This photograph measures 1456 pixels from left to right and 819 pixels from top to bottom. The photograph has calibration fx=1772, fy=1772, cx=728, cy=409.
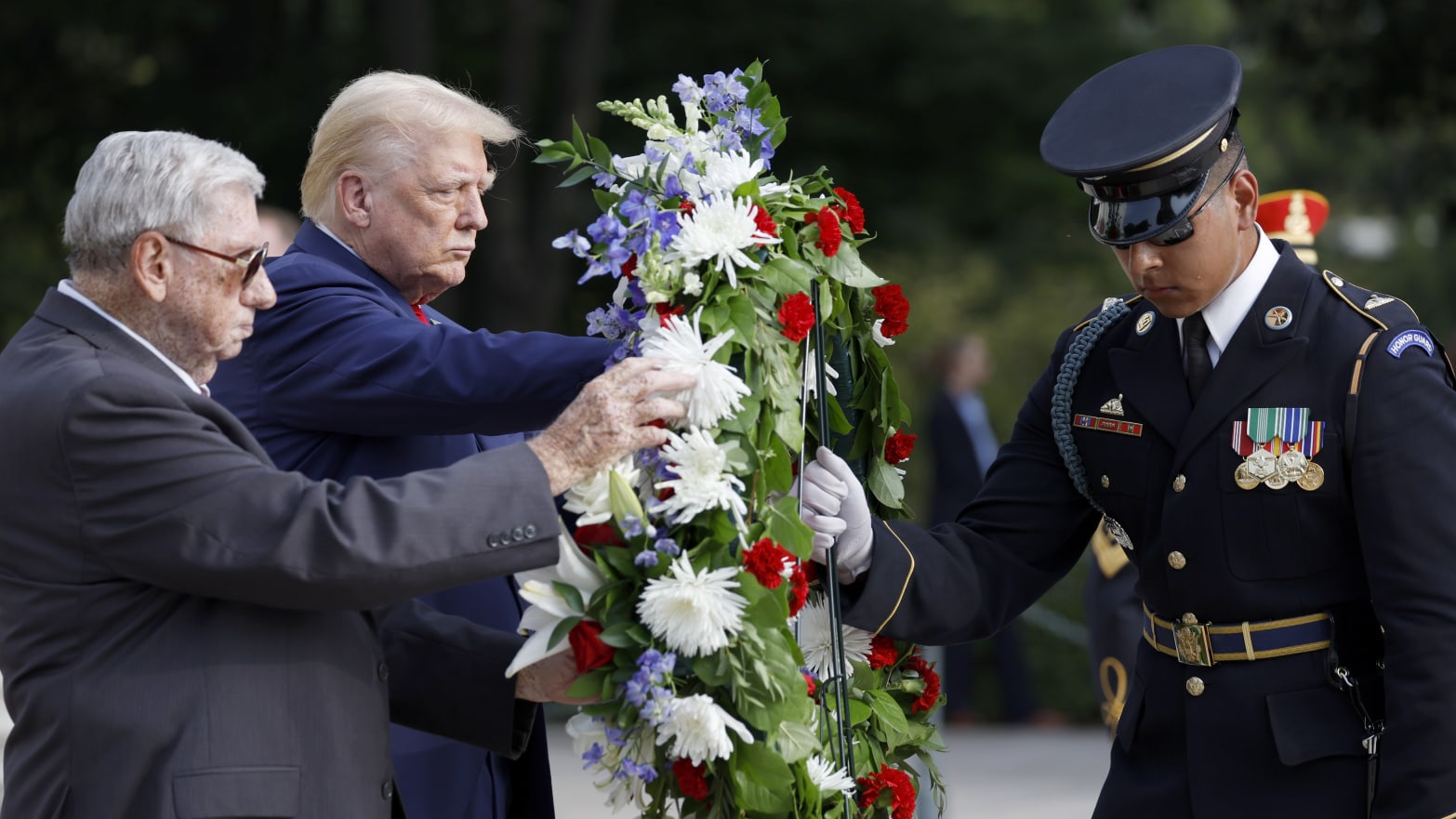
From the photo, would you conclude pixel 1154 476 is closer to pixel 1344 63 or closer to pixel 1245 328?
pixel 1245 328

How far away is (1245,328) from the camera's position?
3.05 m

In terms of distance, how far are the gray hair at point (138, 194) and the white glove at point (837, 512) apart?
3.62 feet

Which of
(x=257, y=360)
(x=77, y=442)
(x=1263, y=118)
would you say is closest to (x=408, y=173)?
(x=257, y=360)

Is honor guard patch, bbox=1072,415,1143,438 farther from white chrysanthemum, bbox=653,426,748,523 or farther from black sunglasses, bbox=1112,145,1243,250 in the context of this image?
white chrysanthemum, bbox=653,426,748,523

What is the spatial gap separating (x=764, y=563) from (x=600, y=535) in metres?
0.27

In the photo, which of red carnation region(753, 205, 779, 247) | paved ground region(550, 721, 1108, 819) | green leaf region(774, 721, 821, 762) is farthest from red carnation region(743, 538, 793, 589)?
paved ground region(550, 721, 1108, 819)

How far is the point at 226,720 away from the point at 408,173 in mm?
1110

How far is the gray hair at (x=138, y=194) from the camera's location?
2.53 meters

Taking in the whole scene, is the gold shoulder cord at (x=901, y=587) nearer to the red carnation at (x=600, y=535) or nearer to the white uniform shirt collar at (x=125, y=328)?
the red carnation at (x=600, y=535)

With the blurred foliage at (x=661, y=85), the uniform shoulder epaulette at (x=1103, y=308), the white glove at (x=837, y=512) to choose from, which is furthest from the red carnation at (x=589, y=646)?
the blurred foliage at (x=661, y=85)

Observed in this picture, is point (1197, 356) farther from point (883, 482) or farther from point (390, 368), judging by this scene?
point (390, 368)

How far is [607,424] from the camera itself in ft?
8.71

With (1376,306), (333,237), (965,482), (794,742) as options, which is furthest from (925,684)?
(965,482)

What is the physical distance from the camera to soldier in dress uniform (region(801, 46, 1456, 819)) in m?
2.80
